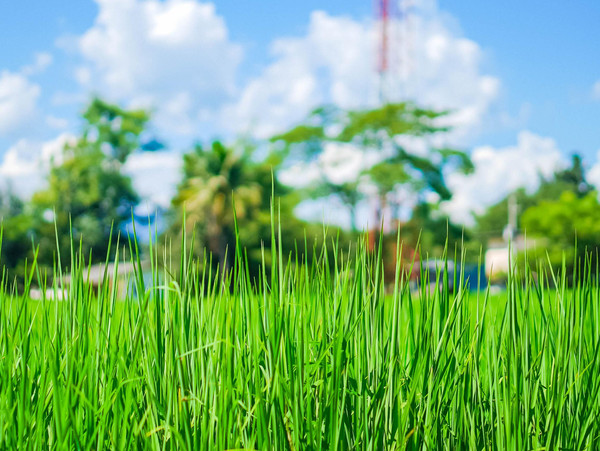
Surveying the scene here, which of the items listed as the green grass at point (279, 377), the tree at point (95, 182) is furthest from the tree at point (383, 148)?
the green grass at point (279, 377)

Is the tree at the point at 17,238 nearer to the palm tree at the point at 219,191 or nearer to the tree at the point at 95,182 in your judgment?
the tree at the point at 95,182

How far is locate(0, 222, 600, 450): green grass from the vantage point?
135 cm

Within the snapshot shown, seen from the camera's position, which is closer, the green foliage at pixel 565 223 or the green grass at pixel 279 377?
the green grass at pixel 279 377

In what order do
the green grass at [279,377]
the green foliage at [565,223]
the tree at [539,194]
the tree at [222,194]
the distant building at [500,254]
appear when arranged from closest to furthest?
the green grass at [279,377] < the distant building at [500,254] < the green foliage at [565,223] < the tree at [222,194] < the tree at [539,194]

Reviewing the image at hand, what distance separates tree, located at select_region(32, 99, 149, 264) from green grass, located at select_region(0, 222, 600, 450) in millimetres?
35336

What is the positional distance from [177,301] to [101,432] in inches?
14.1

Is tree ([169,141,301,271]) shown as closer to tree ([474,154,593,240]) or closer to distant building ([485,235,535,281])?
distant building ([485,235,535,281])

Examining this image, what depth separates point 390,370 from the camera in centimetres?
139

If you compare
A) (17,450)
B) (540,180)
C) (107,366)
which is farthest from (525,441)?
(540,180)

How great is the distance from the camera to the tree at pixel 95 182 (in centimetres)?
3678

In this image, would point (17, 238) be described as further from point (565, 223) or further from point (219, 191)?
point (565, 223)

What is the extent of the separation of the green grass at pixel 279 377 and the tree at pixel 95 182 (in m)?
Answer: 35.3

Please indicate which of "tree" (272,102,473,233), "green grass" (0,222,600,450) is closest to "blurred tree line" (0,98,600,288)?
"tree" (272,102,473,233)

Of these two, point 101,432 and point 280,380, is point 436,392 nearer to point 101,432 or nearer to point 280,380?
point 280,380
